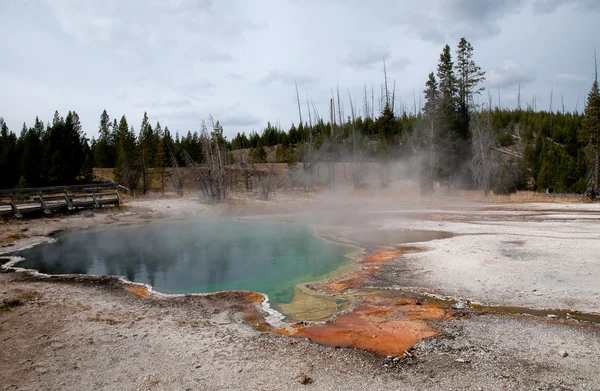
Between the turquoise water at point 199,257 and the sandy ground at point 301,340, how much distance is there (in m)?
2.08

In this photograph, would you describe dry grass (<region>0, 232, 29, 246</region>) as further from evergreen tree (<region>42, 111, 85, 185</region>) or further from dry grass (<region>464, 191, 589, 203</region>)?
dry grass (<region>464, 191, 589, 203</region>)

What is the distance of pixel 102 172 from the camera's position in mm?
53500

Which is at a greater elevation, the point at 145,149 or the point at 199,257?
the point at 145,149

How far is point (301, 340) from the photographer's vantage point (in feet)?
22.6

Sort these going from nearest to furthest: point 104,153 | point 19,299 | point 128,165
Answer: point 19,299 < point 128,165 < point 104,153

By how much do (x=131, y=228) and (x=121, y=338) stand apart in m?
17.2

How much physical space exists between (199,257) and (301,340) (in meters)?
9.89

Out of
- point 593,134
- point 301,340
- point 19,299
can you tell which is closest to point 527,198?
point 593,134

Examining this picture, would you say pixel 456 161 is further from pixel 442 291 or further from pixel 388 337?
pixel 388 337

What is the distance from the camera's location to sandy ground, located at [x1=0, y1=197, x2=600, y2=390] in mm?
5488

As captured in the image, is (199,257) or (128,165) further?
(128,165)

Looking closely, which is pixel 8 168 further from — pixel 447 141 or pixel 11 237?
pixel 447 141

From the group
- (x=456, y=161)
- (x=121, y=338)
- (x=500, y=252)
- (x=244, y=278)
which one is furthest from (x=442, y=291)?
(x=456, y=161)

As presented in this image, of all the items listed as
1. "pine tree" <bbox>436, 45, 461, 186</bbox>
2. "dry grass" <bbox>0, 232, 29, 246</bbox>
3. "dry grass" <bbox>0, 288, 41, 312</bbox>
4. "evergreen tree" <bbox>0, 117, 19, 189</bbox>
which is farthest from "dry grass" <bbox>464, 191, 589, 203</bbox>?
"evergreen tree" <bbox>0, 117, 19, 189</bbox>
